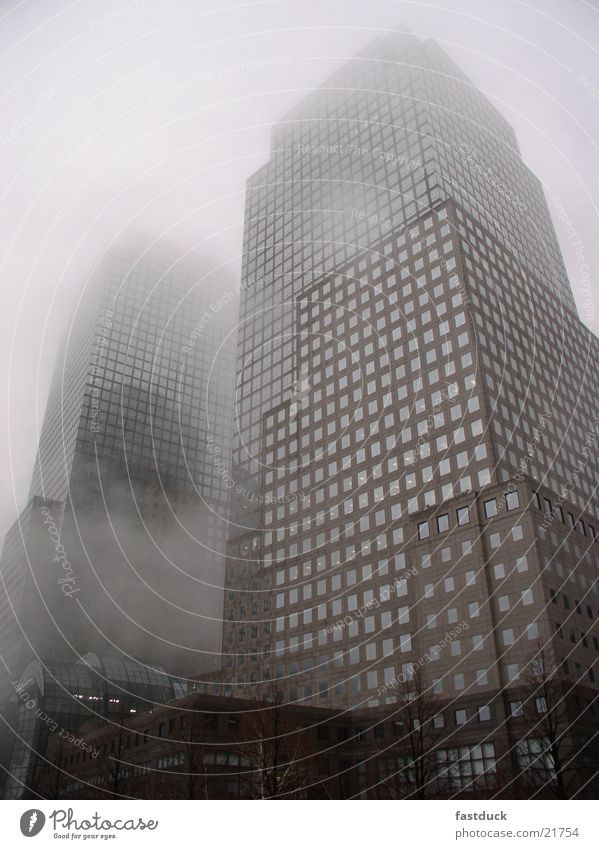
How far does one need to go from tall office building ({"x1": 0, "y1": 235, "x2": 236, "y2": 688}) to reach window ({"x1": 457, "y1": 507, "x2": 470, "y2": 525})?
71329 mm

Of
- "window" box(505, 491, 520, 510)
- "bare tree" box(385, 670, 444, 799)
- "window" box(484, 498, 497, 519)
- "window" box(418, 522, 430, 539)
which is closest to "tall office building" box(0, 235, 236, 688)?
"window" box(418, 522, 430, 539)

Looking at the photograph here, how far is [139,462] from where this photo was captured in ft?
498

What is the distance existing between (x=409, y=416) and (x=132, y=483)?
277ft

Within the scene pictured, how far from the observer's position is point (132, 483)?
149m

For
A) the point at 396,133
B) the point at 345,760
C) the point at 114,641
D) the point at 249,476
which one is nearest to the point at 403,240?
the point at 396,133

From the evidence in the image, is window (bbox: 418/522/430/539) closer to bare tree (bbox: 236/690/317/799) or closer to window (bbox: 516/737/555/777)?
bare tree (bbox: 236/690/317/799)

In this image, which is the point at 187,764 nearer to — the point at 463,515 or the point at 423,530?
the point at 423,530

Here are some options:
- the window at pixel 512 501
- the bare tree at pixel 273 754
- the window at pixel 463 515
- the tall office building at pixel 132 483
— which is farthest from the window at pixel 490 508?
the tall office building at pixel 132 483

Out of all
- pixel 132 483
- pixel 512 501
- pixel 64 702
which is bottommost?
pixel 64 702

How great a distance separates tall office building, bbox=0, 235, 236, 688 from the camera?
5226 inches

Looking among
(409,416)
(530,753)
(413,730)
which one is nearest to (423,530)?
(409,416)

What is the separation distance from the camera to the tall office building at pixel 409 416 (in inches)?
2557

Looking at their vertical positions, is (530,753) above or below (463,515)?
below
